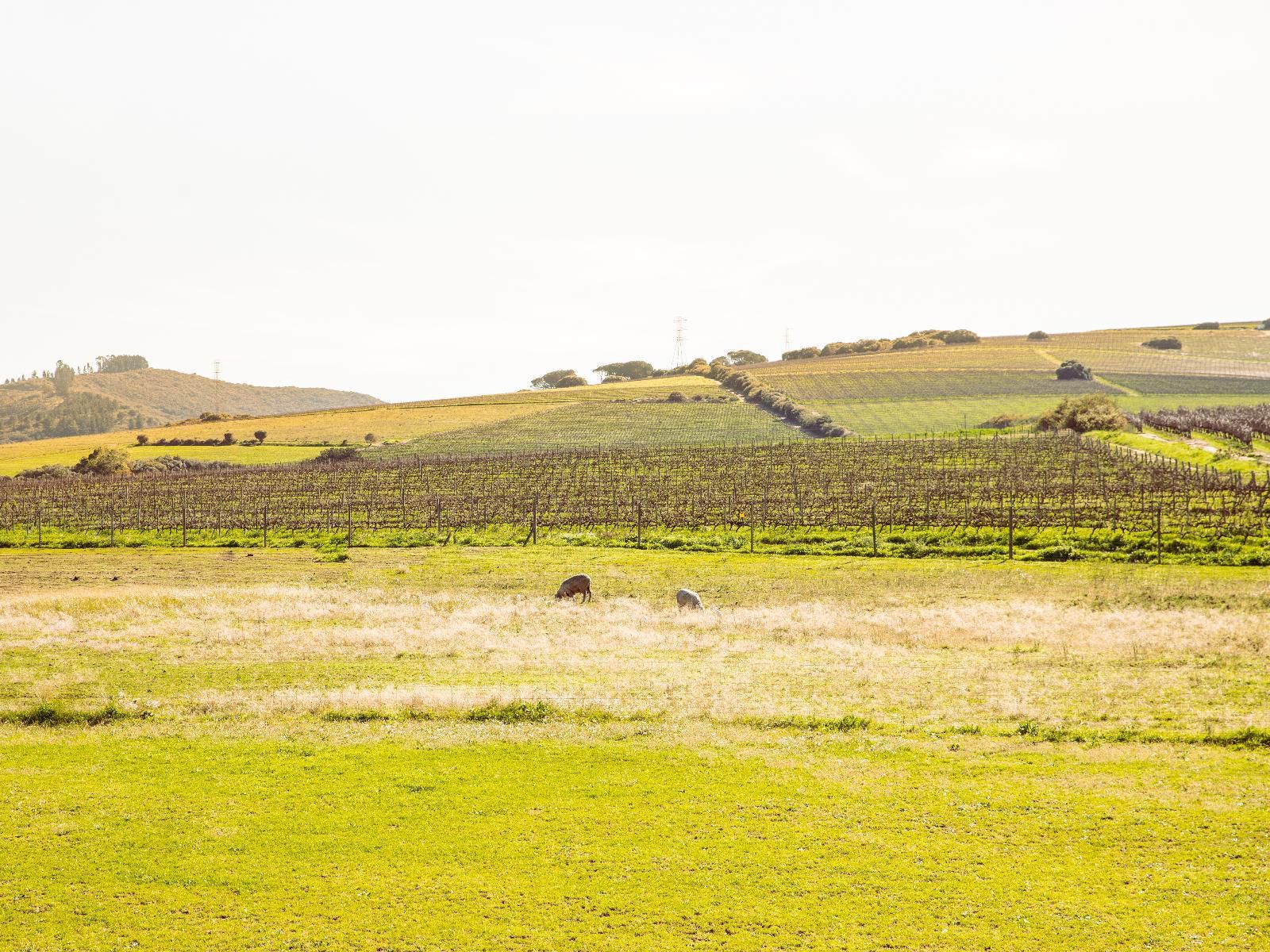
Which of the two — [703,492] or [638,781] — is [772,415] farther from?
[638,781]

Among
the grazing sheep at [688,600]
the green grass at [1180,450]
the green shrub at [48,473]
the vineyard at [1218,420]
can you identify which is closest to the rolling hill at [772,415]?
the green shrub at [48,473]

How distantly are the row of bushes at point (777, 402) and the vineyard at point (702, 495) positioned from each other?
14.0 metres

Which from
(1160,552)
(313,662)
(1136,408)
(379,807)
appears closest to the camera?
(379,807)

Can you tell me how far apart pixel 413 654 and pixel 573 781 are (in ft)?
45.5

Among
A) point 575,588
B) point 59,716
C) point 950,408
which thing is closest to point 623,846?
point 59,716

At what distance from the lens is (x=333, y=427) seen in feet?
511

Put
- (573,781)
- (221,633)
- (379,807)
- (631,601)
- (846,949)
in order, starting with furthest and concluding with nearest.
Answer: (631,601), (221,633), (573,781), (379,807), (846,949)

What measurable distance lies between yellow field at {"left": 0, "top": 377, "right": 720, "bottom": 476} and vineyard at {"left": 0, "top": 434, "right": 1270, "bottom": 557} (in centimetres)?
2346

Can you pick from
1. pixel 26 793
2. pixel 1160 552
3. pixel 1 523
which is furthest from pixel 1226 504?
pixel 1 523

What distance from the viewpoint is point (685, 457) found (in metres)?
107

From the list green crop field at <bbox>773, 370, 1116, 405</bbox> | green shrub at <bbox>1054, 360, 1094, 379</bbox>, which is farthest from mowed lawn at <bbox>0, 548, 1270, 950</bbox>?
green shrub at <bbox>1054, 360, 1094, 379</bbox>

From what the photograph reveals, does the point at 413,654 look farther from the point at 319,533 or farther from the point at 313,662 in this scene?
the point at 319,533

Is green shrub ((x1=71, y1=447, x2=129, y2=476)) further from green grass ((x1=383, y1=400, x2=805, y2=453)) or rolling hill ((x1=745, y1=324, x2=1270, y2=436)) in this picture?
rolling hill ((x1=745, y1=324, x2=1270, y2=436))

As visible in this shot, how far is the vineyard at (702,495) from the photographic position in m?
62.5
